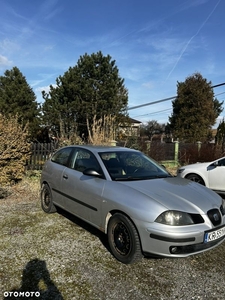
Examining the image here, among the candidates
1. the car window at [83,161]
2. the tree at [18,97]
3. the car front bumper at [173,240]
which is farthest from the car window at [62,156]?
the tree at [18,97]

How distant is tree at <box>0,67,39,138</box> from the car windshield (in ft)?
47.2

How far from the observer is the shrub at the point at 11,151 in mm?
6672

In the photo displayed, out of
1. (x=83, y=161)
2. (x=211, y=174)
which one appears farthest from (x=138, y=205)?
(x=211, y=174)

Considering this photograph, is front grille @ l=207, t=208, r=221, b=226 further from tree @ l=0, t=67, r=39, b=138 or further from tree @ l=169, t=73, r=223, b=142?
tree @ l=169, t=73, r=223, b=142

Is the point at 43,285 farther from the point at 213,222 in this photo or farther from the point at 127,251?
the point at 213,222

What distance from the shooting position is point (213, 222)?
2961mm

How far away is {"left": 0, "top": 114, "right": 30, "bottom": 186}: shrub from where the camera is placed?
6.67m

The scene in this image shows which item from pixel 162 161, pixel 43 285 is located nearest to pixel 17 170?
pixel 43 285

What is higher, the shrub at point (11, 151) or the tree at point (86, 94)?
the tree at point (86, 94)

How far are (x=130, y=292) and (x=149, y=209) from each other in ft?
2.84

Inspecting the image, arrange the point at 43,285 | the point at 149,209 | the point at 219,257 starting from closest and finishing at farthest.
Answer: the point at 43,285, the point at 149,209, the point at 219,257

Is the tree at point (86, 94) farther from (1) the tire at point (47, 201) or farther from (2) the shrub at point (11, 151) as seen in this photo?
(1) the tire at point (47, 201)

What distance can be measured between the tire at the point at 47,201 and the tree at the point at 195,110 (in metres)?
20.0

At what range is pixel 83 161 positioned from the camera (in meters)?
4.24
